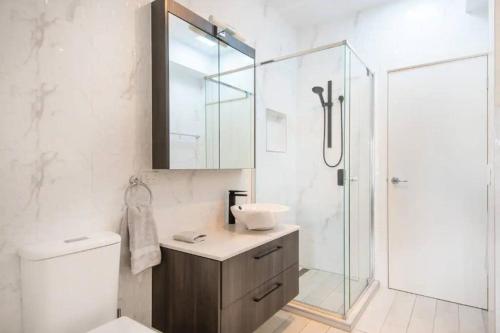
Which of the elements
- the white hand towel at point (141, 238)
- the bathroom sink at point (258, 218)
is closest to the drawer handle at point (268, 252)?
the bathroom sink at point (258, 218)

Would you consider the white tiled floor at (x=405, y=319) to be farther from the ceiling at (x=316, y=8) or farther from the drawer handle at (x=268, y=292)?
the ceiling at (x=316, y=8)

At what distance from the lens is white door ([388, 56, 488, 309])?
2.38 meters

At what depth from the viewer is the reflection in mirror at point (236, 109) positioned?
2090 mm

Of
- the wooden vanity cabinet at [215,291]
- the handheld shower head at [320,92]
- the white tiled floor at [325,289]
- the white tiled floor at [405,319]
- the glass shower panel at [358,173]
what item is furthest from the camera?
the handheld shower head at [320,92]

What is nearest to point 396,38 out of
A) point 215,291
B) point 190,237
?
point 190,237

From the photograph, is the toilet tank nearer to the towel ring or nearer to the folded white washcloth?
the towel ring

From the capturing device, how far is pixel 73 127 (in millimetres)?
1330

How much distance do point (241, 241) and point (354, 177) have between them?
123 centimetres

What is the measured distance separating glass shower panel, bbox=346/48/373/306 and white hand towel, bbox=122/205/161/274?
4.80 ft

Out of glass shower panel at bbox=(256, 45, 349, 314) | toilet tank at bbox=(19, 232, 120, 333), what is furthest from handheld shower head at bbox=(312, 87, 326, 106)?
toilet tank at bbox=(19, 232, 120, 333)

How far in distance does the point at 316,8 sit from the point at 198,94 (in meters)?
1.68

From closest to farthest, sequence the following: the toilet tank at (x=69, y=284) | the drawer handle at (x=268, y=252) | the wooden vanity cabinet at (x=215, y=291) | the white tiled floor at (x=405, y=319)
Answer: the toilet tank at (x=69, y=284), the wooden vanity cabinet at (x=215, y=291), the drawer handle at (x=268, y=252), the white tiled floor at (x=405, y=319)

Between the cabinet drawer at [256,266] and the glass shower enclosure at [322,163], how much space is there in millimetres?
550

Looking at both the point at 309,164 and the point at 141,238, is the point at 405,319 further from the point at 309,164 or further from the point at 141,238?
the point at 141,238
